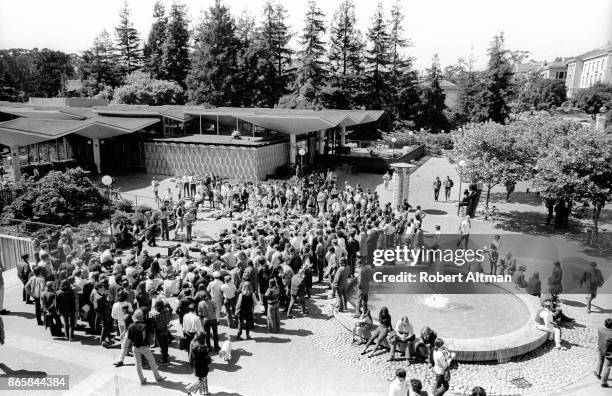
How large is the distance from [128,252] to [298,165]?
14418 millimetres

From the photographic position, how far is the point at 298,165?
2794 centimetres

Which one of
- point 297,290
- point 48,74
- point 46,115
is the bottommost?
point 297,290

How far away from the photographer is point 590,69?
7012 cm

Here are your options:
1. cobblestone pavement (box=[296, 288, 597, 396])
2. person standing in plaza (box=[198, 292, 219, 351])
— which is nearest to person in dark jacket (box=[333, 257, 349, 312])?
cobblestone pavement (box=[296, 288, 597, 396])

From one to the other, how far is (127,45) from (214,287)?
61476 millimetres

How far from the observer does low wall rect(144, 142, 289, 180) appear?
2669 cm

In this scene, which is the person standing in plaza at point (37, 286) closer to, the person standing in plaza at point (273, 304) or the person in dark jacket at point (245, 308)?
the person in dark jacket at point (245, 308)

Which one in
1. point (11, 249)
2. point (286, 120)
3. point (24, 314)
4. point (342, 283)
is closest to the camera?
point (24, 314)

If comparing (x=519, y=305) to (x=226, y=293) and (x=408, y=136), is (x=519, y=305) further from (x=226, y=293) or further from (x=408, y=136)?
(x=408, y=136)

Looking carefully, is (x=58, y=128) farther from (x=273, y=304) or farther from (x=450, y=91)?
(x=450, y=91)

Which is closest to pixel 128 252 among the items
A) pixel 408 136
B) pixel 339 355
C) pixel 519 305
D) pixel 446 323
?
pixel 339 355

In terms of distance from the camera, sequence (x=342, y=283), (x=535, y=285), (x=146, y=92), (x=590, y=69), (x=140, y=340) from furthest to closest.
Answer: (x=590, y=69) → (x=146, y=92) → (x=535, y=285) → (x=342, y=283) → (x=140, y=340)

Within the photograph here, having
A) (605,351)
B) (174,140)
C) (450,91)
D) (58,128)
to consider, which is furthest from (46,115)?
(450,91)

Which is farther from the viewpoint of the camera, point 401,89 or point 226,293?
point 401,89
